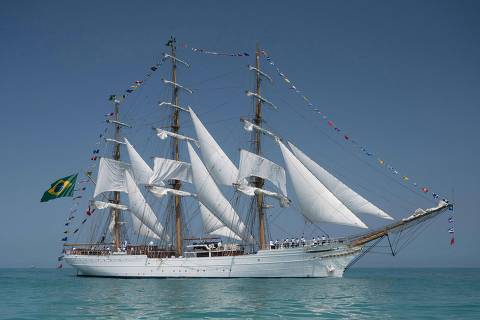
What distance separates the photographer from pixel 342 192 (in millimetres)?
48906

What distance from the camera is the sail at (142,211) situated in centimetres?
6656

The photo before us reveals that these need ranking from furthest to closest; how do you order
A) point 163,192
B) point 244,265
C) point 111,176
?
point 111,176, point 163,192, point 244,265

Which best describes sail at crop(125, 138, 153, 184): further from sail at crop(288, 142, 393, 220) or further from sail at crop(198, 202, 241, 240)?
sail at crop(288, 142, 393, 220)

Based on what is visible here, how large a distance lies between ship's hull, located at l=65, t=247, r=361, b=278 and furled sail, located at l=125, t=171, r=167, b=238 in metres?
6.29

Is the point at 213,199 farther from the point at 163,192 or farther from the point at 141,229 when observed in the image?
the point at 141,229

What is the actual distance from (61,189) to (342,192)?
3453 cm

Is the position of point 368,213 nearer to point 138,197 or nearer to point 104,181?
point 138,197

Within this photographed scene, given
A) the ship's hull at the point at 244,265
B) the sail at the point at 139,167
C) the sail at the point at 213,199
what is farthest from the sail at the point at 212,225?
the sail at the point at 139,167

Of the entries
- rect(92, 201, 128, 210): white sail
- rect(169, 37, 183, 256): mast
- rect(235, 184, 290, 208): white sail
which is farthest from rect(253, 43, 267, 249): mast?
rect(92, 201, 128, 210): white sail

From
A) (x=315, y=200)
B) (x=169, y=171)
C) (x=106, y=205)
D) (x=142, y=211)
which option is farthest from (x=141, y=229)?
(x=315, y=200)

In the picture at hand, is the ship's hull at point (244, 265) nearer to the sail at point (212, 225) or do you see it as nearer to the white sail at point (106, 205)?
the sail at point (212, 225)

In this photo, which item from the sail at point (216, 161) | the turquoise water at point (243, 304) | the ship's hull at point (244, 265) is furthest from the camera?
the sail at point (216, 161)

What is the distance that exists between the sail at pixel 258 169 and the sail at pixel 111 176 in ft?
65.2

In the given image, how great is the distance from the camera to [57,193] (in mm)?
64562
